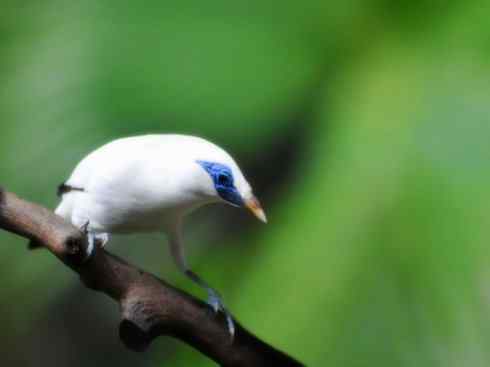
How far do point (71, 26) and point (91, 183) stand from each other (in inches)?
19.0

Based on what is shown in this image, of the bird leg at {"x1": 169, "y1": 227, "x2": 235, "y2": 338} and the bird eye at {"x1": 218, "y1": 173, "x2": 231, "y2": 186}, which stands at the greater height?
the bird eye at {"x1": 218, "y1": 173, "x2": 231, "y2": 186}

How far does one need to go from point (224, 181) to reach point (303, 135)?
46 cm

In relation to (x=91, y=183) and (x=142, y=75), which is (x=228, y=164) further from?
(x=142, y=75)

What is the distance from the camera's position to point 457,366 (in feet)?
2.72

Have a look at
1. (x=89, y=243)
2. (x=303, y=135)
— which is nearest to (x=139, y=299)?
(x=89, y=243)

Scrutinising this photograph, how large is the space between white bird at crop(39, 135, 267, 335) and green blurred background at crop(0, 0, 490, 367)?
0.25 metres

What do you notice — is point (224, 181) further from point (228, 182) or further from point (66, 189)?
point (66, 189)

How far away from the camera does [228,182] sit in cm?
59

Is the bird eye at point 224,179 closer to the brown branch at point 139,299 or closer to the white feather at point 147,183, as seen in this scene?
the white feather at point 147,183

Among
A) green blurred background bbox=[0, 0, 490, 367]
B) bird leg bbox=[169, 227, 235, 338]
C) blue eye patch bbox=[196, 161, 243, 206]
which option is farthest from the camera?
green blurred background bbox=[0, 0, 490, 367]

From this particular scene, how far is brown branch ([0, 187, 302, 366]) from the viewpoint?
60 cm

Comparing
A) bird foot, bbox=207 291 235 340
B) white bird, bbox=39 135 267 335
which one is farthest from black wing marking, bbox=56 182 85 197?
bird foot, bbox=207 291 235 340

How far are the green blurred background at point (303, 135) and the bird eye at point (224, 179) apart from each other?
36 centimetres

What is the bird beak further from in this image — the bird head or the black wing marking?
the black wing marking
